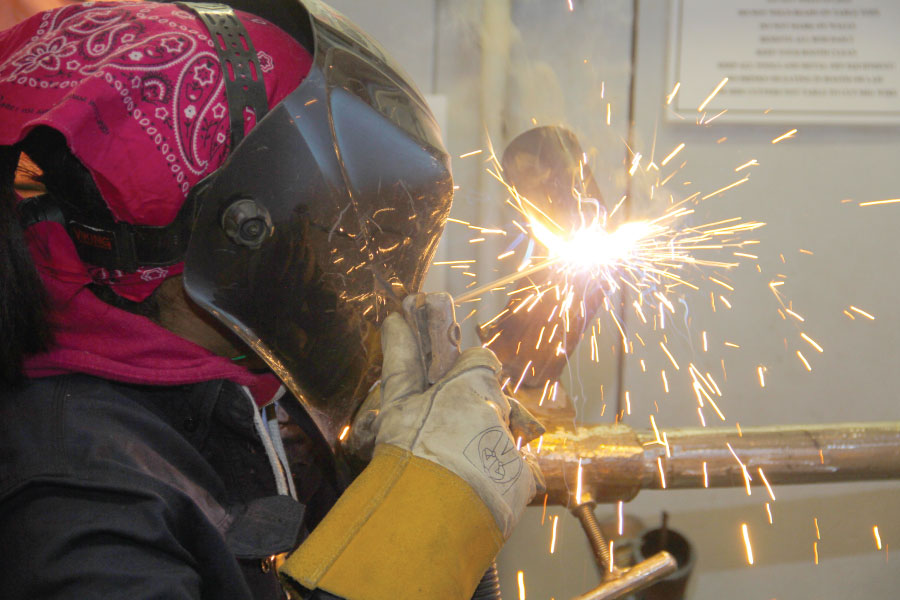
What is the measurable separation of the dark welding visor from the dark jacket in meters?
0.14

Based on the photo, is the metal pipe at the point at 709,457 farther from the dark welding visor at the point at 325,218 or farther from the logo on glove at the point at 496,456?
the dark welding visor at the point at 325,218

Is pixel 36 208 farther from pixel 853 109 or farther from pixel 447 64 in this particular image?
pixel 853 109

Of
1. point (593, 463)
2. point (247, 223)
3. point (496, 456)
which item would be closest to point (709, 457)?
point (593, 463)

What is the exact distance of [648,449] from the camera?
4.87 ft

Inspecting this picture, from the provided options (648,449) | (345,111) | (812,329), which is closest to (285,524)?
(345,111)

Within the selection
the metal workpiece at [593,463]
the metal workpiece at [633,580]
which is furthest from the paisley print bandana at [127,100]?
the metal workpiece at [633,580]

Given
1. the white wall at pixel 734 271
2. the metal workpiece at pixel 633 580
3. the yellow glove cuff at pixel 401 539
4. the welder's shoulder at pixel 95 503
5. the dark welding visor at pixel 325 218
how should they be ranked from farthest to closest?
1. the white wall at pixel 734 271
2. the metal workpiece at pixel 633 580
3. the dark welding visor at pixel 325 218
4. the yellow glove cuff at pixel 401 539
5. the welder's shoulder at pixel 95 503

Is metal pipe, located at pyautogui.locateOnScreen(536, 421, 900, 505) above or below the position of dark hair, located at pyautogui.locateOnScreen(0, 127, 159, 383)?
below

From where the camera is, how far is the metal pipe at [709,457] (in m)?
1.45

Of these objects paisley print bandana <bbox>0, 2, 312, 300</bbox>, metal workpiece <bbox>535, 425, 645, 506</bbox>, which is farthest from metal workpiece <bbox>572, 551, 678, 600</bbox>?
paisley print bandana <bbox>0, 2, 312, 300</bbox>

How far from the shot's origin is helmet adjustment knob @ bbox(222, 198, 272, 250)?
945mm

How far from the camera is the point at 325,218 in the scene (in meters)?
1.02

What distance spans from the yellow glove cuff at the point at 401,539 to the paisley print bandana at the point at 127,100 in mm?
433

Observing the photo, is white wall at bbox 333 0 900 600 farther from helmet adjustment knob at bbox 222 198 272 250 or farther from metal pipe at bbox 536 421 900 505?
helmet adjustment knob at bbox 222 198 272 250
